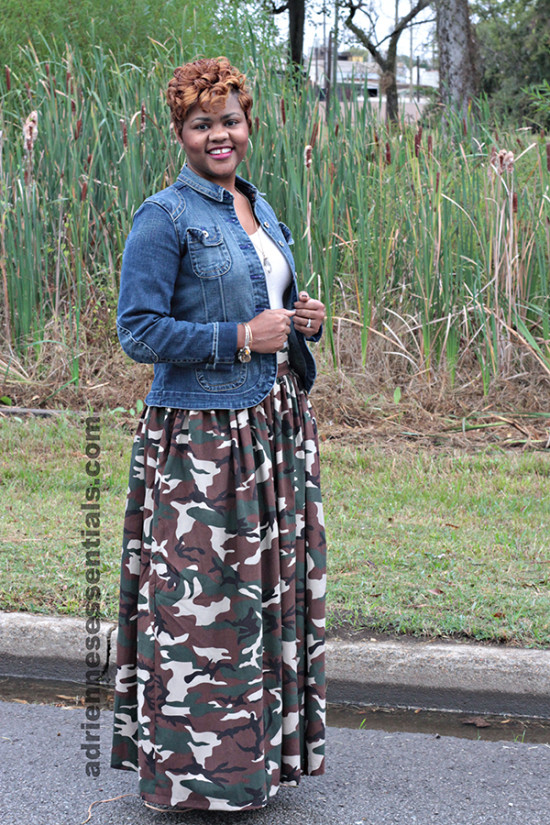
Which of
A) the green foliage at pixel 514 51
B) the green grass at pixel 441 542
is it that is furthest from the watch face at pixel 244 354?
the green foliage at pixel 514 51

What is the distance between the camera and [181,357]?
7.46 feet

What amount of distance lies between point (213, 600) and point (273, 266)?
84 centimetres

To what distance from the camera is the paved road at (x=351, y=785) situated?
2523 mm

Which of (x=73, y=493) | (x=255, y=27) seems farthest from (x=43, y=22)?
(x=73, y=493)

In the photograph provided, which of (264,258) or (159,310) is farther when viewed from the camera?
(264,258)

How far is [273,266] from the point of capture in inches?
96.4

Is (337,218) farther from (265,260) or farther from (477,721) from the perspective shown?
(265,260)

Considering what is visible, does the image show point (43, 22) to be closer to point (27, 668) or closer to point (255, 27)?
point (255, 27)

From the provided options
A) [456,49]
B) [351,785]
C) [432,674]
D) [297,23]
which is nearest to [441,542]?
[432,674]

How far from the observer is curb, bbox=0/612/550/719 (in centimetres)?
319

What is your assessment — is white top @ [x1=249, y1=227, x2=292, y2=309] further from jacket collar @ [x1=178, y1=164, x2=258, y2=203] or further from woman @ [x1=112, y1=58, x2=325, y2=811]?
jacket collar @ [x1=178, y1=164, x2=258, y2=203]

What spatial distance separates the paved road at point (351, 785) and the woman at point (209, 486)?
9.8 inches

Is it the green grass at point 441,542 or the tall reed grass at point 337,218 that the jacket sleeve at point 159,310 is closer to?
the green grass at point 441,542

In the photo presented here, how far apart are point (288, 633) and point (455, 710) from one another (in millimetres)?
1083
